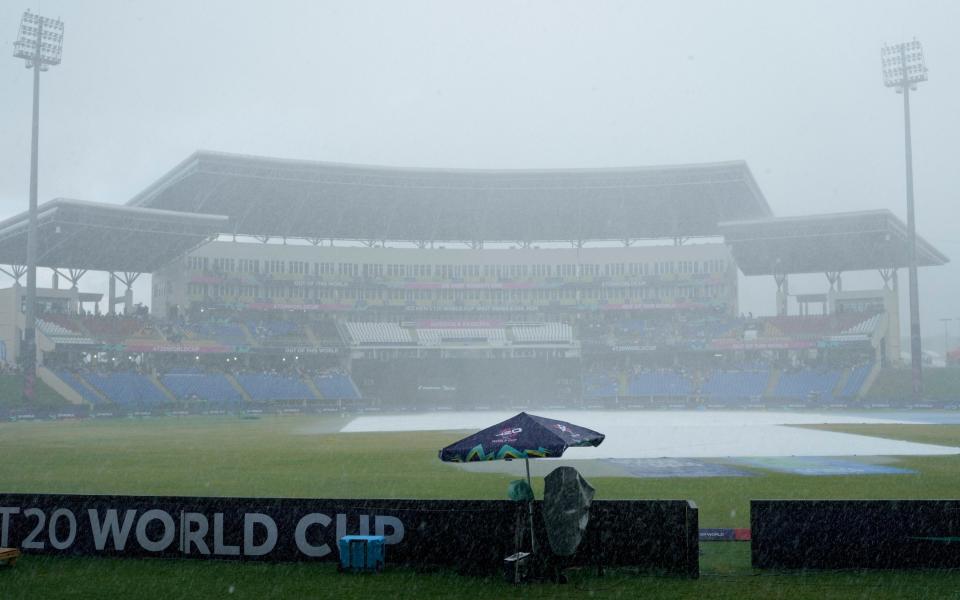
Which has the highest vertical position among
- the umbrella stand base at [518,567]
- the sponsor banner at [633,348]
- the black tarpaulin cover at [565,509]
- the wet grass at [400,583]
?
the sponsor banner at [633,348]

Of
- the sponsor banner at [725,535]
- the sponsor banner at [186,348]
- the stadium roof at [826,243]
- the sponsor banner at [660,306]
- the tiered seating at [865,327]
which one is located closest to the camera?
the sponsor banner at [725,535]

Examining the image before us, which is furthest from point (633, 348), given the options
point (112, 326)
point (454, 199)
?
point (112, 326)

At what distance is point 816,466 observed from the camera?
90.5 feet

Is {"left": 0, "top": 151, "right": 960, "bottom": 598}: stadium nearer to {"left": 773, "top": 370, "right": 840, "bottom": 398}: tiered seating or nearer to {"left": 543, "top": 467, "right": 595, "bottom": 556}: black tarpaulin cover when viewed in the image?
{"left": 773, "top": 370, "right": 840, "bottom": 398}: tiered seating

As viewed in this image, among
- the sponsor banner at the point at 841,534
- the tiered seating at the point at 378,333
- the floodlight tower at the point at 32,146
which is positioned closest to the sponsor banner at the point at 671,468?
the sponsor banner at the point at 841,534

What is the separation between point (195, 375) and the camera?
76750mm

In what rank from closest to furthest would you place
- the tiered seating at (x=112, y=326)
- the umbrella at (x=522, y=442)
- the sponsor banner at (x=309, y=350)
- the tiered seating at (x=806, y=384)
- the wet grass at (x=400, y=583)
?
the wet grass at (x=400, y=583)
the umbrella at (x=522, y=442)
the tiered seating at (x=112, y=326)
the tiered seating at (x=806, y=384)
the sponsor banner at (x=309, y=350)

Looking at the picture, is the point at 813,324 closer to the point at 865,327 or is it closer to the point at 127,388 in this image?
the point at 865,327

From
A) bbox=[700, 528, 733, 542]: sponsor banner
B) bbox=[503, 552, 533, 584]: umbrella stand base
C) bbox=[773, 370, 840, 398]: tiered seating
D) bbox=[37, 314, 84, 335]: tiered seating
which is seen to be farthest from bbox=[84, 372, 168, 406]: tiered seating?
bbox=[503, 552, 533, 584]: umbrella stand base

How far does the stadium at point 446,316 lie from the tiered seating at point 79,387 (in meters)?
0.21

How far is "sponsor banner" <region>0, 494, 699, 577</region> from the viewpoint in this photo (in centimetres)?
1298

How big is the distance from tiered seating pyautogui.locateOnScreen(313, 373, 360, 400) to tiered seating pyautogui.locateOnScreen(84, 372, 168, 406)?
1540 cm

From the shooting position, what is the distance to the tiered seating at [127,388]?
223ft

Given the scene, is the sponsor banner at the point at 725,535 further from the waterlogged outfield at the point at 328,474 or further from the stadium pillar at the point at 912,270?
the stadium pillar at the point at 912,270
